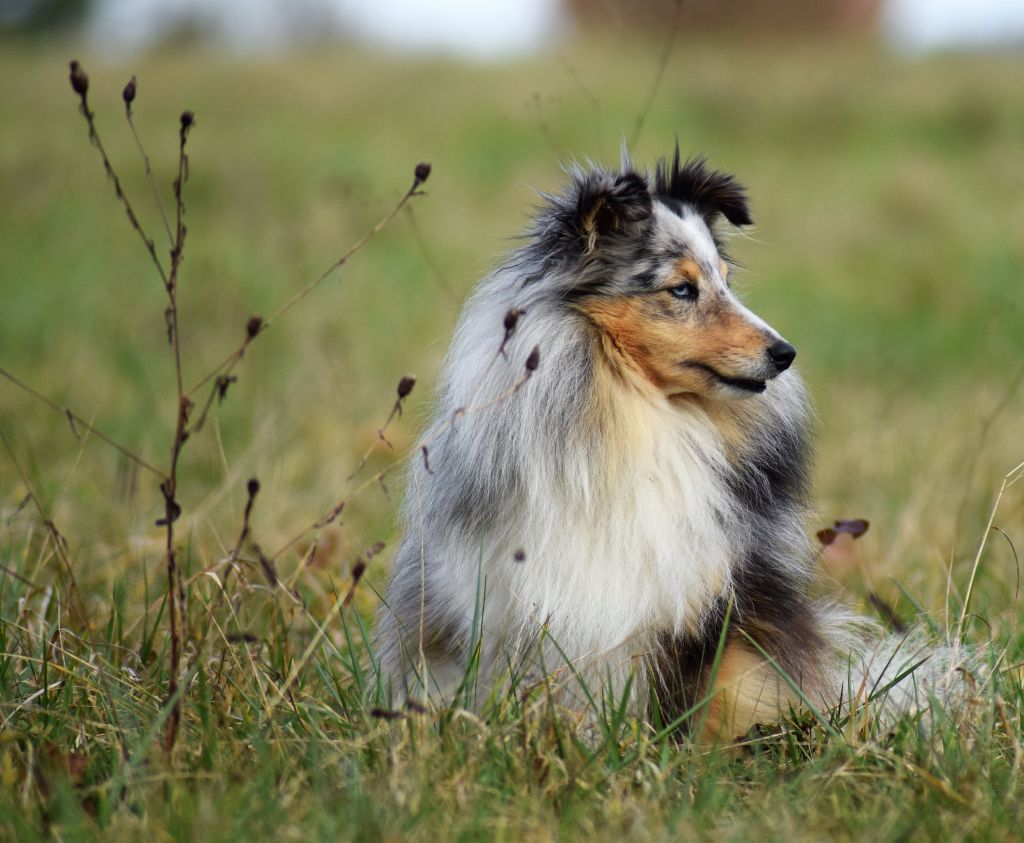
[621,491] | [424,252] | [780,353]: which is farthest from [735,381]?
[424,252]

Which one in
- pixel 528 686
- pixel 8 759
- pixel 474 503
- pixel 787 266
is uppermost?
pixel 787 266

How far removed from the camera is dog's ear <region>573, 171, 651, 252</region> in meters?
3.21

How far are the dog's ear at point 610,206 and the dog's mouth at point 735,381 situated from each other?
429mm

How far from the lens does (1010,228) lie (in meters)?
11.5

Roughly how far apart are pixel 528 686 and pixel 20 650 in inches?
57.7

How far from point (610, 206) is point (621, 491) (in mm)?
779

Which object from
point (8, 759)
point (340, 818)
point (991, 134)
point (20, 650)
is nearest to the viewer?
Result: point (340, 818)

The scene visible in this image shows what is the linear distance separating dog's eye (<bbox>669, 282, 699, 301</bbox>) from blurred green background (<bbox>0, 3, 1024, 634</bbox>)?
700 mm

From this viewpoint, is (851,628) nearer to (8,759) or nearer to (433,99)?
(8,759)

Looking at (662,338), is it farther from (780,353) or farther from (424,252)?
(424,252)

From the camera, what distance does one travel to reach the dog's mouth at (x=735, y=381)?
322 centimetres

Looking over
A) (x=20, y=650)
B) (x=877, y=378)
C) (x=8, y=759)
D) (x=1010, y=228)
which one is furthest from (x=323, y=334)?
(x=1010, y=228)

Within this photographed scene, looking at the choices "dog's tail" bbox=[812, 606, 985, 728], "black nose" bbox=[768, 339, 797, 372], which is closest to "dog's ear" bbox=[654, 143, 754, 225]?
"black nose" bbox=[768, 339, 797, 372]

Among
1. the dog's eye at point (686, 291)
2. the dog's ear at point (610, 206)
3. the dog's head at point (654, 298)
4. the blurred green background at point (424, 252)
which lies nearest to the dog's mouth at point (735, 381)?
the dog's head at point (654, 298)
